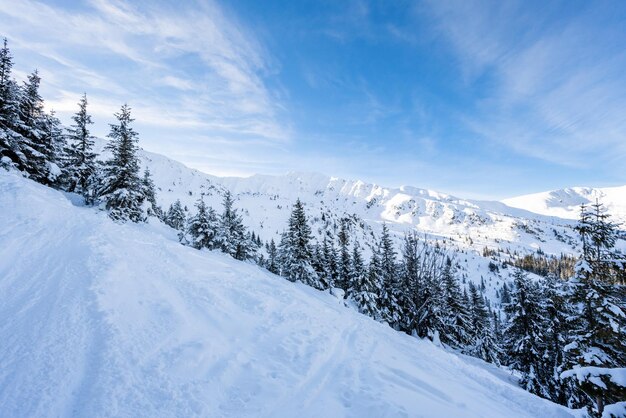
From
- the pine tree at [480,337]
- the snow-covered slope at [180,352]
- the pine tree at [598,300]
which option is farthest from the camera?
the pine tree at [480,337]

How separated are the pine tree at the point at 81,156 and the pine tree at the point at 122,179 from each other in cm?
521

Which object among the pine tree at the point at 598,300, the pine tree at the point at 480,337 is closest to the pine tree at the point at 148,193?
the pine tree at the point at 598,300

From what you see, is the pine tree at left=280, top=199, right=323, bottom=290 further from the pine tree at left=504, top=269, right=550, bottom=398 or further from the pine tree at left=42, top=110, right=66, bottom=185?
the pine tree at left=42, top=110, right=66, bottom=185

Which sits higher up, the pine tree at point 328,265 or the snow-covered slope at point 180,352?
the snow-covered slope at point 180,352

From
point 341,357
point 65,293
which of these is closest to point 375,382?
point 341,357

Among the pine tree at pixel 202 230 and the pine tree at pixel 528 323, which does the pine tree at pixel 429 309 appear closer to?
the pine tree at pixel 528 323

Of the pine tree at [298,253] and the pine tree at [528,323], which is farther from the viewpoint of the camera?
the pine tree at [298,253]

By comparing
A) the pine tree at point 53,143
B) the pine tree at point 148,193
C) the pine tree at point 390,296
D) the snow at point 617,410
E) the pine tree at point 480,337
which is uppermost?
the pine tree at point 53,143

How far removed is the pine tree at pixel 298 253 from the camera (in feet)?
110

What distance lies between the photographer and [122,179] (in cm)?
2678

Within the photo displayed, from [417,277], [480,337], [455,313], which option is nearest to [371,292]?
[417,277]

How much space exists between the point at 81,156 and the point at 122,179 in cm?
895

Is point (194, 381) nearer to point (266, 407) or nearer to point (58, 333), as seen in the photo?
point (266, 407)

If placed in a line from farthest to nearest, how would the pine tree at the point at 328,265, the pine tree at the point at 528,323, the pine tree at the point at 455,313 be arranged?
the pine tree at the point at 328,265 < the pine tree at the point at 455,313 < the pine tree at the point at 528,323
